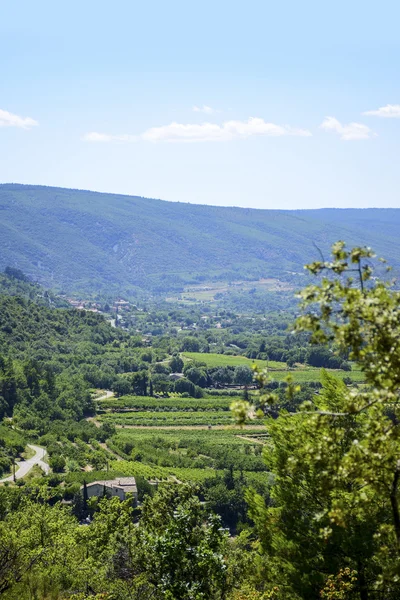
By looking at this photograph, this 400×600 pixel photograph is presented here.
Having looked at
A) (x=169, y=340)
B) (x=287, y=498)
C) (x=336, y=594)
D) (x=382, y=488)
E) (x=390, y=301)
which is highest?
(x=390, y=301)

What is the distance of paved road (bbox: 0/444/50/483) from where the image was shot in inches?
2331

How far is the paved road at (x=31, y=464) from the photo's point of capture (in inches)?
2331

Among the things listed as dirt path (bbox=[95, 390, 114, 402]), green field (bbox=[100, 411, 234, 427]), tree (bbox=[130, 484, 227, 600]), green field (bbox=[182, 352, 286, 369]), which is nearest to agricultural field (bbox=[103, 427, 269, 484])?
green field (bbox=[100, 411, 234, 427])

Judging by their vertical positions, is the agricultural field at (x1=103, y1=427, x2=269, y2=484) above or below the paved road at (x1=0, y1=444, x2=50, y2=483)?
below

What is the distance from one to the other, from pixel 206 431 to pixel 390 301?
79.0 metres

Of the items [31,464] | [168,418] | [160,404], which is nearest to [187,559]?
[31,464]

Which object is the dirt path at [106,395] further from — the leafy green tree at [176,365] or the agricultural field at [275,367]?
the agricultural field at [275,367]

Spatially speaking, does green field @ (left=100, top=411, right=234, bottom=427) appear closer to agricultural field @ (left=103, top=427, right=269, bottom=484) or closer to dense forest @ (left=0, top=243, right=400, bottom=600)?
dense forest @ (left=0, top=243, right=400, bottom=600)

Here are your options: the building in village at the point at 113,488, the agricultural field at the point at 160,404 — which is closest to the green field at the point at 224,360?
the agricultural field at the point at 160,404

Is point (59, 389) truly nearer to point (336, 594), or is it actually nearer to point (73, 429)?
point (73, 429)

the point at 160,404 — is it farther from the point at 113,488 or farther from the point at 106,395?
the point at 113,488

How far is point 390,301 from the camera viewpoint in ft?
28.2

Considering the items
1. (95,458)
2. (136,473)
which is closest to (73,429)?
(95,458)

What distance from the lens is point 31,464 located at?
62.7 metres
